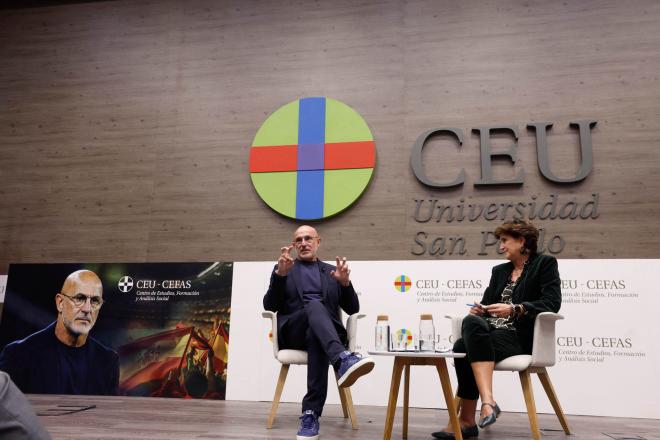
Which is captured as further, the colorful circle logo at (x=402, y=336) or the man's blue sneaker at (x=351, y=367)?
the colorful circle logo at (x=402, y=336)

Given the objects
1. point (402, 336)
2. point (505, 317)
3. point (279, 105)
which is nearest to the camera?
point (505, 317)

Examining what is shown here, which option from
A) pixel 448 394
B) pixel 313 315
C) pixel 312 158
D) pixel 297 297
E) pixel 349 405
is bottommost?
pixel 349 405

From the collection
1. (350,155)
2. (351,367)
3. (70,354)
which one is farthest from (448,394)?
(70,354)

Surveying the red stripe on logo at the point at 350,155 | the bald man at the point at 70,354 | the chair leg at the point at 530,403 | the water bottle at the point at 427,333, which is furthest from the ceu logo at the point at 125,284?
the chair leg at the point at 530,403

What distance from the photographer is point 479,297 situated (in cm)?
366

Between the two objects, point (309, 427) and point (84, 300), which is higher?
point (84, 300)

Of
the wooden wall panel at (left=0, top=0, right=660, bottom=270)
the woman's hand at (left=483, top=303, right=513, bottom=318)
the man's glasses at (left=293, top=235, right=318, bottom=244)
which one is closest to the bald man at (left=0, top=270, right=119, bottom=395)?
the wooden wall panel at (left=0, top=0, right=660, bottom=270)

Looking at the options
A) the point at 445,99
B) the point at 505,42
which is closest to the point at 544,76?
the point at 505,42

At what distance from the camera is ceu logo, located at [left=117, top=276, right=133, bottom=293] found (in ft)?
13.7

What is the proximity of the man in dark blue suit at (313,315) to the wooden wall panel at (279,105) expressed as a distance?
122 centimetres

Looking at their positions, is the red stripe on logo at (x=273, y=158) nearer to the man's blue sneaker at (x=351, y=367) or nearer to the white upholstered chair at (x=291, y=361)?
the white upholstered chair at (x=291, y=361)

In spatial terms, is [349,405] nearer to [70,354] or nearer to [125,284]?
[125,284]

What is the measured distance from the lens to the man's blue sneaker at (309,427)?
221 centimetres

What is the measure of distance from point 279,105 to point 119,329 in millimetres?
2218
